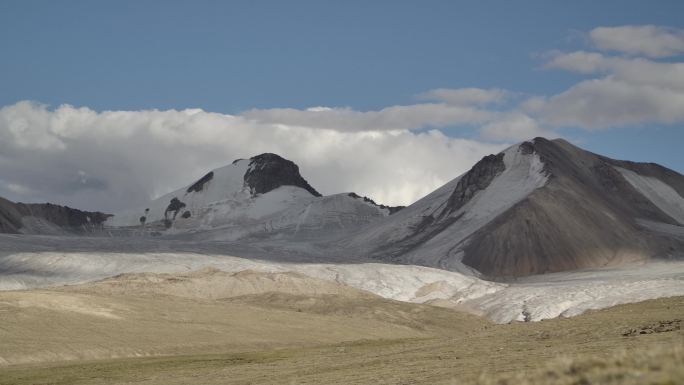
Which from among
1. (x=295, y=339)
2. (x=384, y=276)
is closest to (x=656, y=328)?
(x=295, y=339)

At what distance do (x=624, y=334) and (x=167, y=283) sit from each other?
96787mm

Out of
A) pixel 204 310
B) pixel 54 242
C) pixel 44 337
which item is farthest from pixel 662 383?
pixel 54 242

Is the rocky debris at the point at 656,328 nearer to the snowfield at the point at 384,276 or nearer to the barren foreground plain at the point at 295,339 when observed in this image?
the barren foreground plain at the point at 295,339

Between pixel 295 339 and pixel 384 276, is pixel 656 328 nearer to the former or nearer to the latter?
pixel 295 339

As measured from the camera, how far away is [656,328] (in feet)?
147

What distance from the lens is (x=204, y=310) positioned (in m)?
102

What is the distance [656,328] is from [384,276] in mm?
120823

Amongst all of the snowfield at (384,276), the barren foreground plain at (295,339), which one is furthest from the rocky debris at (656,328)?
the snowfield at (384,276)

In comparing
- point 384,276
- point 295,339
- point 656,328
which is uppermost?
point 384,276

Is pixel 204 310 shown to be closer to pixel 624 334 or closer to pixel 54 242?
pixel 624 334

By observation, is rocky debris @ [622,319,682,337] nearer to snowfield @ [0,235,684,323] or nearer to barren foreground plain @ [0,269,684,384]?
barren foreground plain @ [0,269,684,384]

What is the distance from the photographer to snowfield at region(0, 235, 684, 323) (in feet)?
442

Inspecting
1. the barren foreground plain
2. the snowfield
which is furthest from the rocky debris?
the snowfield

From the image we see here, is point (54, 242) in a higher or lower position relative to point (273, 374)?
higher
